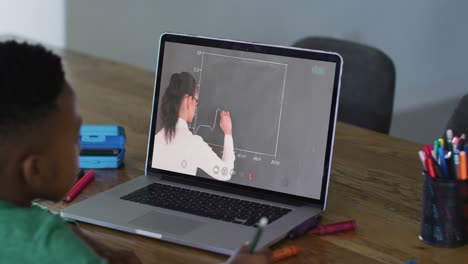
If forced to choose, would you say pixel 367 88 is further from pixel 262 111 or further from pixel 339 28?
pixel 262 111

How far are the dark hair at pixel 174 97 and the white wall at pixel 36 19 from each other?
6.34 ft

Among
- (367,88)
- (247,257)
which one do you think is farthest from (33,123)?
(367,88)

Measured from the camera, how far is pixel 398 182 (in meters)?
1.56

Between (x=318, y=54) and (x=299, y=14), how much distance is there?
5.13 feet

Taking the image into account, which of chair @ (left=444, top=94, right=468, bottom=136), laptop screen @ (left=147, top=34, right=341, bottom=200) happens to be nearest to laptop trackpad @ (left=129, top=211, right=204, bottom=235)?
laptop screen @ (left=147, top=34, right=341, bottom=200)

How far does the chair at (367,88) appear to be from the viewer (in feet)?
7.35

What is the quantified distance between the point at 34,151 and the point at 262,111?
21.5 inches

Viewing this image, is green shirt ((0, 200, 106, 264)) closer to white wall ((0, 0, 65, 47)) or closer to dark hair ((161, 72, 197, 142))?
dark hair ((161, 72, 197, 142))

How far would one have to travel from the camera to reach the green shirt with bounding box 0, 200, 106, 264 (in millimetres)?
960

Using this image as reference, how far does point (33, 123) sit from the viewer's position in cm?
96

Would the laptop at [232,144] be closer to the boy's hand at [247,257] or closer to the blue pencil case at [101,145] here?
the blue pencil case at [101,145]

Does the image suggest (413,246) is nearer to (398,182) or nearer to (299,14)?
(398,182)

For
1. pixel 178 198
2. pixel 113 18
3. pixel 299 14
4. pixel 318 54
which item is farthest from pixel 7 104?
pixel 113 18

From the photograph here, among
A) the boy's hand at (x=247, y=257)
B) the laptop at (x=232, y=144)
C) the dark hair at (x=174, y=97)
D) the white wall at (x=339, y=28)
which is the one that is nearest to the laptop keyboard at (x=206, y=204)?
the laptop at (x=232, y=144)
